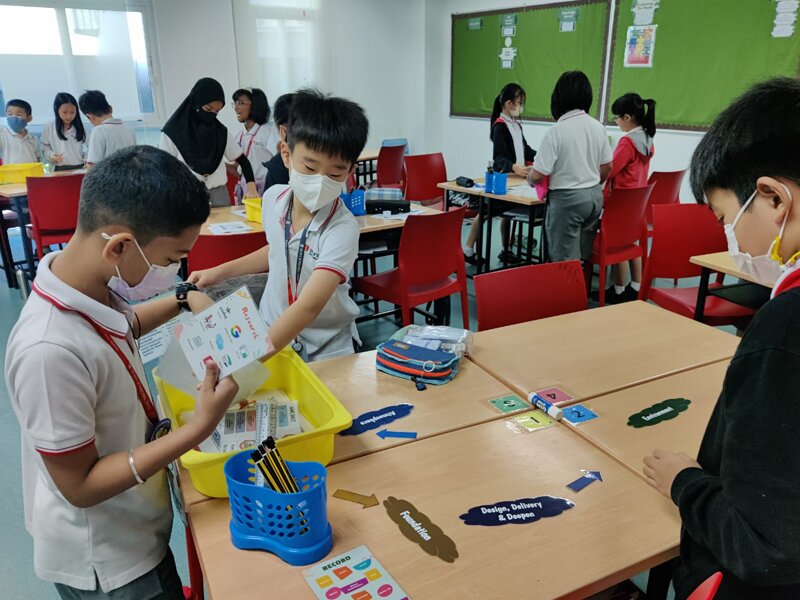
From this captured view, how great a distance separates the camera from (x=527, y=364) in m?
1.63

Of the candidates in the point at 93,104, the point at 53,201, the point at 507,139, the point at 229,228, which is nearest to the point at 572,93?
the point at 507,139

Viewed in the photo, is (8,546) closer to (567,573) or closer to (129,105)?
(567,573)

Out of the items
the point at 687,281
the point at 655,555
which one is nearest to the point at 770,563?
the point at 655,555

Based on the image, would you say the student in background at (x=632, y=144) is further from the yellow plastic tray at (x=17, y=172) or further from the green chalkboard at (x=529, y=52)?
the yellow plastic tray at (x=17, y=172)

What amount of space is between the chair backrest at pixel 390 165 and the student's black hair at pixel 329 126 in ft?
13.8

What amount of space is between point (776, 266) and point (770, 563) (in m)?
0.43

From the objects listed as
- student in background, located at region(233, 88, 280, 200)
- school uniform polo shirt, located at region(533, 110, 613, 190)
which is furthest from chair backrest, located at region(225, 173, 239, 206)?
school uniform polo shirt, located at region(533, 110, 613, 190)

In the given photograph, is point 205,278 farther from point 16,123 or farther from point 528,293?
point 16,123

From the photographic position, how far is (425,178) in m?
5.31

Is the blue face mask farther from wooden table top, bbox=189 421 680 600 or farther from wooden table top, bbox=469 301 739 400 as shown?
wooden table top, bbox=189 421 680 600

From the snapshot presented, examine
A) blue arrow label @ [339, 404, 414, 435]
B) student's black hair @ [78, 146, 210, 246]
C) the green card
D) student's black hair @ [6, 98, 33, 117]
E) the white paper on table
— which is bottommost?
the green card

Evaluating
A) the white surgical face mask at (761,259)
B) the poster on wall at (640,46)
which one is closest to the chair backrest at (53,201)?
the white surgical face mask at (761,259)

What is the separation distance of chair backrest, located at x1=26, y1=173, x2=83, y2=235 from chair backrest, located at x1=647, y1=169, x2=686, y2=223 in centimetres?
410

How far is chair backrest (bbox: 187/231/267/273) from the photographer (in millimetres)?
2520
